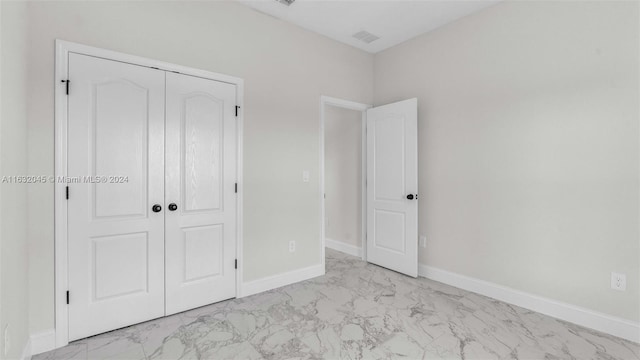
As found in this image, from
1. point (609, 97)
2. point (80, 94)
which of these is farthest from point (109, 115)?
point (609, 97)

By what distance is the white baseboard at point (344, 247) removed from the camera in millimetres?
4344

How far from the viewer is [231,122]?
280 cm

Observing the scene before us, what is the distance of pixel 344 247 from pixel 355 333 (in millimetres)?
2351

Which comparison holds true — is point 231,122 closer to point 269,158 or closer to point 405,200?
point 269,158

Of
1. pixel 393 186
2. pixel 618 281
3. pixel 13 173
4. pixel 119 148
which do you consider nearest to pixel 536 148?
Answer: pixel 618 281

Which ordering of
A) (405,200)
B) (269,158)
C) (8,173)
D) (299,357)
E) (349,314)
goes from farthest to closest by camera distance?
(405,200) < (269,158) < (349,314) < (299,357) < (8,173)

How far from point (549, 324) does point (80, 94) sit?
4031 millimetres

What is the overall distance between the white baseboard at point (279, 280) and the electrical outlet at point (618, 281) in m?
2.59

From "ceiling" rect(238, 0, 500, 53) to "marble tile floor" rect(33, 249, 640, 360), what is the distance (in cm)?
290

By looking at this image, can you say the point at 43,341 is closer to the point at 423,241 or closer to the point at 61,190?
the point at 61,190

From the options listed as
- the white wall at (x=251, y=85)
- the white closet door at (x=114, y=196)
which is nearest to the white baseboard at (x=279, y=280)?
the white wall at (x=251, y=85)

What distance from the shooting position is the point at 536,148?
8.63 ft

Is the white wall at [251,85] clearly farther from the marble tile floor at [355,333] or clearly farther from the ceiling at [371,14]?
the marble tile floor at [355,333]

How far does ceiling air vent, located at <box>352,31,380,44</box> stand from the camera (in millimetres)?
3486
